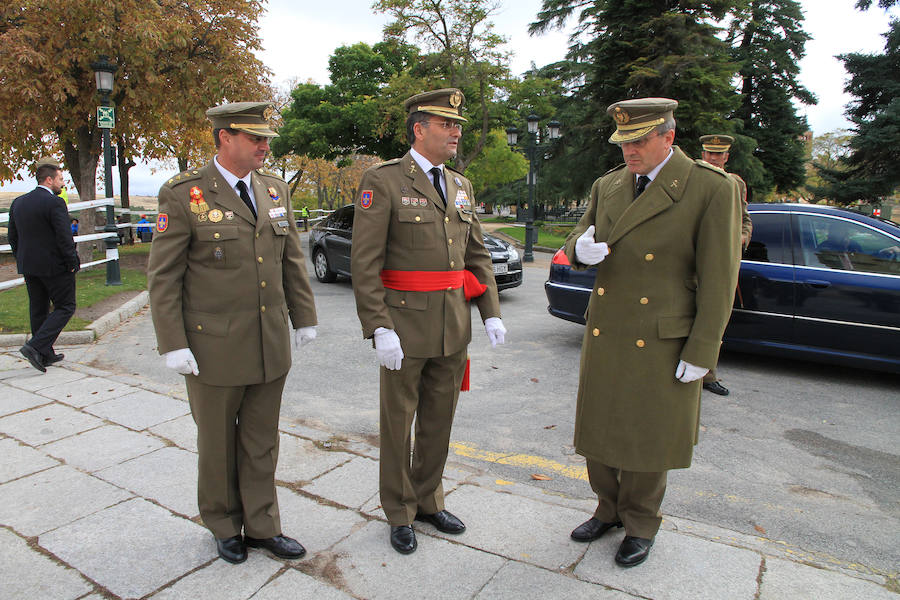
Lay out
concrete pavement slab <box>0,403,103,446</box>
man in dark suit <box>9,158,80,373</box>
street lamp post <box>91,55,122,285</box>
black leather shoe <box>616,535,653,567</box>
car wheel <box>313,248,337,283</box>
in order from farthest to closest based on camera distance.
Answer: car wheel <box>313,248,337,283</box>
street lamp post <box>91,55,122,285</box>
man in dark suit <box>9,158,80,373</box>
concrete pavement slab <box>0,403,103,446</box>
black leather shoe <box>616,535,653,567</box>

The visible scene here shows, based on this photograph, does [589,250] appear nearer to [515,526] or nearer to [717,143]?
[515,526]

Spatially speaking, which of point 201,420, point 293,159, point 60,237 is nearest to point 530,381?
point 201,420

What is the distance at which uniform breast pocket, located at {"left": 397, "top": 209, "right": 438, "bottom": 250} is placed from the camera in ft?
9.21

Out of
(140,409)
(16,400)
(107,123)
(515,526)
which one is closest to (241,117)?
(515,526)

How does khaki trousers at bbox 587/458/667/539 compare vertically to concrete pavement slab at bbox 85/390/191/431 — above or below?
above

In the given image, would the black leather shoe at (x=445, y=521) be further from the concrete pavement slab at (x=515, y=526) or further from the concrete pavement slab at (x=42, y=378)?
the concrete pavement slab at (x=42, y=378)

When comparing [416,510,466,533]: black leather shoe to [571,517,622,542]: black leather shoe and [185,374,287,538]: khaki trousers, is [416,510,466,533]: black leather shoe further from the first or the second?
[185,374,287,538]: khaki trousers

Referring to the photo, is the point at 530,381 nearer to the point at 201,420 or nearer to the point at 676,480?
the point at 676,480

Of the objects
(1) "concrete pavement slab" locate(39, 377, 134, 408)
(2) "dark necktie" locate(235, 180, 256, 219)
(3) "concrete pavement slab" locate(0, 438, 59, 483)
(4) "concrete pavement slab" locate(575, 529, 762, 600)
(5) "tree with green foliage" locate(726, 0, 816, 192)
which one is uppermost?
(5) "tree with green foliage" locate(726, 0, 816, 192)

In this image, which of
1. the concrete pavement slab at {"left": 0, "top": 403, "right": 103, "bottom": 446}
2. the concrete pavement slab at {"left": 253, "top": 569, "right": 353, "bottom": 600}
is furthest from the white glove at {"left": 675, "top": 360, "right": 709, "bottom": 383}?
the concrete pavement slab at {"left": 0, "top": 403, "right": 103, "bottom": 446}

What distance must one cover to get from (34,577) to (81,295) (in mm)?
7860

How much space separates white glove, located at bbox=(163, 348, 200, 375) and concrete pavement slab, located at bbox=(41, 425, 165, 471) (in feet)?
5.60

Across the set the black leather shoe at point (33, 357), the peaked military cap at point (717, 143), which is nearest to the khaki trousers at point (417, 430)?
the peaked military cap at point (717, 143)

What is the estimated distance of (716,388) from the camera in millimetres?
5383
